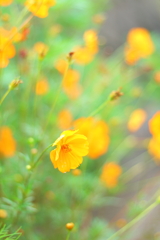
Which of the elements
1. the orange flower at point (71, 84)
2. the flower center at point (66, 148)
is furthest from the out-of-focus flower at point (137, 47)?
the flower center at point (66, 148)

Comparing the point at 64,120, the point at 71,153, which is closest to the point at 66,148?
the point at 71,153

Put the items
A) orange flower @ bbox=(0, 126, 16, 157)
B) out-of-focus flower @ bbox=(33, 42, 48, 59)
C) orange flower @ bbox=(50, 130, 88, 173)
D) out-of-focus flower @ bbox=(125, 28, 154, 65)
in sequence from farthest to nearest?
1. out-of-focus flower @ bbox=(125, 28, 154, 65)
2. orange flower @ bbox=(0, 126, 16, 157)
3. out-of-focus flower @ bbox=(33, 42, 48, 59)
4. orange flower @ bbox=(50, 130, 88, 173)

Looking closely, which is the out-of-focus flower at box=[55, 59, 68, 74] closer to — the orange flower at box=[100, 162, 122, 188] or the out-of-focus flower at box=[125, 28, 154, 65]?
the out-of-focus flower at box=[125, 28, 154, 65]

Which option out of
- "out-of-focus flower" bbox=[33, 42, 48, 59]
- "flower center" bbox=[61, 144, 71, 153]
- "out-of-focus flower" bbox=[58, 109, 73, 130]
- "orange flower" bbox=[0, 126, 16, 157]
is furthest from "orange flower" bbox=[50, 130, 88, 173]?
"out-of-focus flower" bbox=[58, 109, 73, 130]

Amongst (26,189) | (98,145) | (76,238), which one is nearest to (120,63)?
(98,145)

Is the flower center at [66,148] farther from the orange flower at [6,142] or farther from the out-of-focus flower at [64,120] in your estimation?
the out-of-focus flower at [64,120]

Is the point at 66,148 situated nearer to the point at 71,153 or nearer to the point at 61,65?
the point at 71,153
